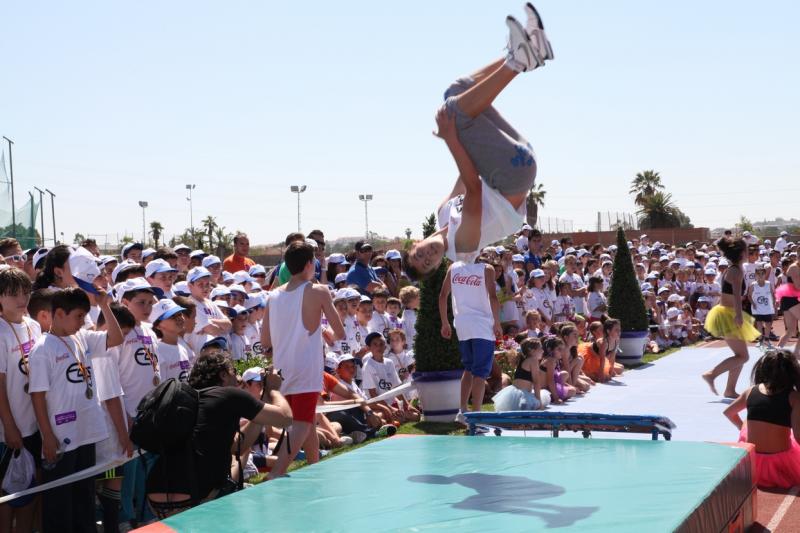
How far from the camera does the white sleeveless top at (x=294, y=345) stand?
22.9 feet

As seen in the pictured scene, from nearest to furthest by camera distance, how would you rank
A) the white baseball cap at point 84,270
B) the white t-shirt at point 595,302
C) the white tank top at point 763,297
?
the white baseball cap at point 84,270 → the white t-shirt at point 595,302 → the white tank top at point 763,297

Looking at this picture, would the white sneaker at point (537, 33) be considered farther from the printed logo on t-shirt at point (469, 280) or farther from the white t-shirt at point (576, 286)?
the white t-shirt at point (576, 286)

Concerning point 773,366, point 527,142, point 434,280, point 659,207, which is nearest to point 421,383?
point 434,280

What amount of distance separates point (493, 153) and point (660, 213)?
58965 mm

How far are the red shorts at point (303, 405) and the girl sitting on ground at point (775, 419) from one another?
11.5 feet

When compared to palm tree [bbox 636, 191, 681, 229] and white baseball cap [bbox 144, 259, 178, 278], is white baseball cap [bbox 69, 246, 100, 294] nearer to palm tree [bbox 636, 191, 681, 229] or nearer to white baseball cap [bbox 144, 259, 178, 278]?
white baseball cap [bbox 144, 259, 178, 278]

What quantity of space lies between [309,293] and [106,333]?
1.58 metres

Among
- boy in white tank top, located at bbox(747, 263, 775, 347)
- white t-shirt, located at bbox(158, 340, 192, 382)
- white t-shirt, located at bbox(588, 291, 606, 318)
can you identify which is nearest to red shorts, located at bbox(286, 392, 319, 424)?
white t-shirt, located at bbox(158, 340, 192, 382)

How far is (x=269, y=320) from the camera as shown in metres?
7.17

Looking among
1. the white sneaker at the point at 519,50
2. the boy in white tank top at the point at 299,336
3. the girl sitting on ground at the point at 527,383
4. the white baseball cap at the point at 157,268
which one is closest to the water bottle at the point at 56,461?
the boy in white tank top at the point at 299,336

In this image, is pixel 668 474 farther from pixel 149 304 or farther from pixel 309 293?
pixel 149 304

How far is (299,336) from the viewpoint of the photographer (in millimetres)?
7023

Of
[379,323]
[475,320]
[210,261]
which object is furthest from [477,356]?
[210,261]

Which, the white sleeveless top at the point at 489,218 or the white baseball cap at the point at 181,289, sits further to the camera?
the white baseball cap at the point at 181,289
